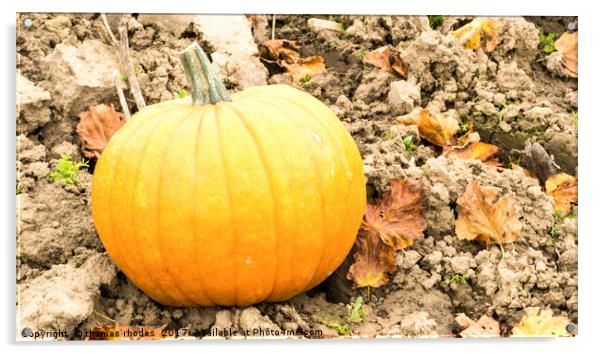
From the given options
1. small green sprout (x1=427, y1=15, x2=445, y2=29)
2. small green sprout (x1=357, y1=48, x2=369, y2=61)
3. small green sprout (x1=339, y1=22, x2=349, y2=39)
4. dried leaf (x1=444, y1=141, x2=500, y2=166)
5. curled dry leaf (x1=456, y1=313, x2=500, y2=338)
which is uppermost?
small green sprout (x1=427, y1=15, x2=445, y2=29)

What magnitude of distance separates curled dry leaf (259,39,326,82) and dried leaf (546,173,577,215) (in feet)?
2.70

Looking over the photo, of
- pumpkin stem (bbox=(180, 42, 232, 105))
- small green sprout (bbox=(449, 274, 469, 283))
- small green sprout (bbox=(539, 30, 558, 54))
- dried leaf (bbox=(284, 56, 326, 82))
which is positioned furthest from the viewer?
dried leaf (bbox=(284, 56, 326, 82))

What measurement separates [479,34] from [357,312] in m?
1.03

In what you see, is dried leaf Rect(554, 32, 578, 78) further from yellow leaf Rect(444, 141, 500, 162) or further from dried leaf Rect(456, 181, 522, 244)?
dried leaf Rect(456, 181, 522, 244)

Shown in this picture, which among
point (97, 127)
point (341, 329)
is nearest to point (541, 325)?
point (341, 329)

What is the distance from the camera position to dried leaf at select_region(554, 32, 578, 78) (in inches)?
129

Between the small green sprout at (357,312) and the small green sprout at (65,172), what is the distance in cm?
92

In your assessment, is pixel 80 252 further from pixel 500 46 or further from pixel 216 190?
pixel 500 46

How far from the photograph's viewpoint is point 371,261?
3139 mm

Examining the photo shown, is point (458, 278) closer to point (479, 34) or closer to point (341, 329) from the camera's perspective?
point (341, 329)

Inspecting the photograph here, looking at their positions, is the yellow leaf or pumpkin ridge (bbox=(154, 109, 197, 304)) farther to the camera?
the yellow leaf

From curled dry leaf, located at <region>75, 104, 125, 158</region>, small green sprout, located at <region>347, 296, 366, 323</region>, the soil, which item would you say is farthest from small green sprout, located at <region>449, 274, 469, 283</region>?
curled dry leaf, located at <region>75, 104, 125, 158</region>

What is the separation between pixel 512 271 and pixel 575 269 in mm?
189

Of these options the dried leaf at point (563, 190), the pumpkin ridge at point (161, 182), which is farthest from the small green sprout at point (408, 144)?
the pumpkin ridge at point (161, 182)
